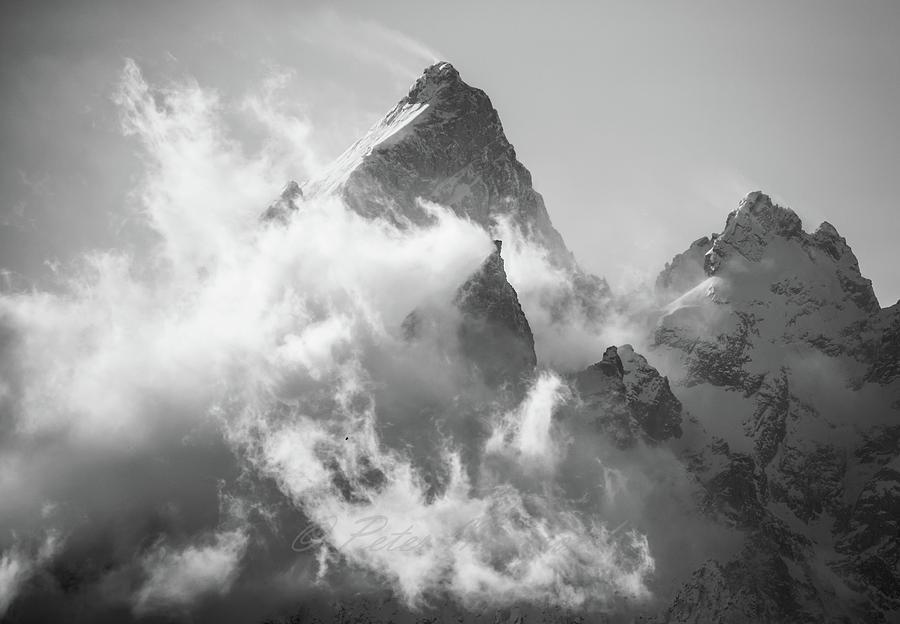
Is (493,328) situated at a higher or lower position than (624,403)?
higher

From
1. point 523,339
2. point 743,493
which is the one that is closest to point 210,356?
point 523,339

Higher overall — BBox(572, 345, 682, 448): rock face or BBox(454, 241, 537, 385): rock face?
BBox(454, 241, 537, 385): rock face

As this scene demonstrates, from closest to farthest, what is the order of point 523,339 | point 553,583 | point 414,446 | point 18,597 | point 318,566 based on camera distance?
point 18,597, point 318,566, point 553,583, point 414,446, point 523,339

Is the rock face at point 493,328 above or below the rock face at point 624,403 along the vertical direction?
above

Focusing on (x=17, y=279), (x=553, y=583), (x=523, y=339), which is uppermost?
(x=17, y=279)

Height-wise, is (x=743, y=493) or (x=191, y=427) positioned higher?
(x=191, y=427)

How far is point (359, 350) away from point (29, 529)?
245ft

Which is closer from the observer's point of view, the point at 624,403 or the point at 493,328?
the point at 493,328

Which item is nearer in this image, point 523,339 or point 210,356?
point 210,356

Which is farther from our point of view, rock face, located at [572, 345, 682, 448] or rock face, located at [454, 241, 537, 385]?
rock face, located at [572, 345, 682, 448]

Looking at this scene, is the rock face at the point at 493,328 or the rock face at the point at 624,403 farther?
the rock face at the point at 624,403

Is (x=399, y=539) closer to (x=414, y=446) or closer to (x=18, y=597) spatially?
(x=414, y=446)

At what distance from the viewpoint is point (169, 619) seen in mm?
130125

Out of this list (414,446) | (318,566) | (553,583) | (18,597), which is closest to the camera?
(18,597)
